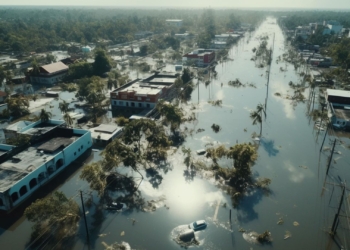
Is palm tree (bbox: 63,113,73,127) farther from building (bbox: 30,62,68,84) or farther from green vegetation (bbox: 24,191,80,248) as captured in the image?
building (bbox: 30,62,68,84)

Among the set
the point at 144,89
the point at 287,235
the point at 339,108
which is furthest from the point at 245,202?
the point at 144,89

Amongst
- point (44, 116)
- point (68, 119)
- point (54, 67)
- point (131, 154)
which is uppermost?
point (54, 67)

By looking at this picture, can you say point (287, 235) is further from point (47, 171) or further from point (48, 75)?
point (48, 75)

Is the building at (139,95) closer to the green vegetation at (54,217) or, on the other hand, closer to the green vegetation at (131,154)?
the green vegetation at (131,154)

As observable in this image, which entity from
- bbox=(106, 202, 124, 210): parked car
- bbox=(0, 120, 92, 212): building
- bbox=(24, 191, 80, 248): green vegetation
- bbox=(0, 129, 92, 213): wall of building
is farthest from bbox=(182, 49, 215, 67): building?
bbox=(24, 191, 80, 248): green vegetation

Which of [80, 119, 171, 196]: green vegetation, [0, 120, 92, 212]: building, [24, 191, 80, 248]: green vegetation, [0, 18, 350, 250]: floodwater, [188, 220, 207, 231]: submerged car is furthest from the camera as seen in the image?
[80, 119, 171, 196]: green vegetation
